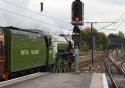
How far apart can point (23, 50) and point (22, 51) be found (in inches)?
10.1

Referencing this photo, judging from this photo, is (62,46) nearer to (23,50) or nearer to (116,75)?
(116,75)

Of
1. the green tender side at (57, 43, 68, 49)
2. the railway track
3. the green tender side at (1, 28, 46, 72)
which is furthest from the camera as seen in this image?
the green tender side at (57, 43, 68, 49)

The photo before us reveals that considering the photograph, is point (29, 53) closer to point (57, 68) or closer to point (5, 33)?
point (5, 33)

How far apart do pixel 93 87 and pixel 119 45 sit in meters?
156

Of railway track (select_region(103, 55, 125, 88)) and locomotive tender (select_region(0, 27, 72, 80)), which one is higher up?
locomotive tender (select_region(0, 27, 72, 80))

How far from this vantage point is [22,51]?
24734mm

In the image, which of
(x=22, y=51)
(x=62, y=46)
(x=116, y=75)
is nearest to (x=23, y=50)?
(x=22, y=51)

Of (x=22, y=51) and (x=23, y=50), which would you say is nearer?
(x=22, y=51)

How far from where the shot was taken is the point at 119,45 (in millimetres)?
173500

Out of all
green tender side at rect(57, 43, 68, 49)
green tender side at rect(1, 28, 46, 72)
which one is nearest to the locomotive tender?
green tender side at rect(1, 28, 46, 72)

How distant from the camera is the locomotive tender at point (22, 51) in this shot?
2191cm

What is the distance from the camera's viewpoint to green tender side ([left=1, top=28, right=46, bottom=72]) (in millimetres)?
22484

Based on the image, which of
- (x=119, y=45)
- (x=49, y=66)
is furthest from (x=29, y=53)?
(x=119, y=45)

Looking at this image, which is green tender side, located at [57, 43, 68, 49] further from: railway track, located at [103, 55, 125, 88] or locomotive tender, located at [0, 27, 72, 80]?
railway track, located at [103, 55, 125, 88]
